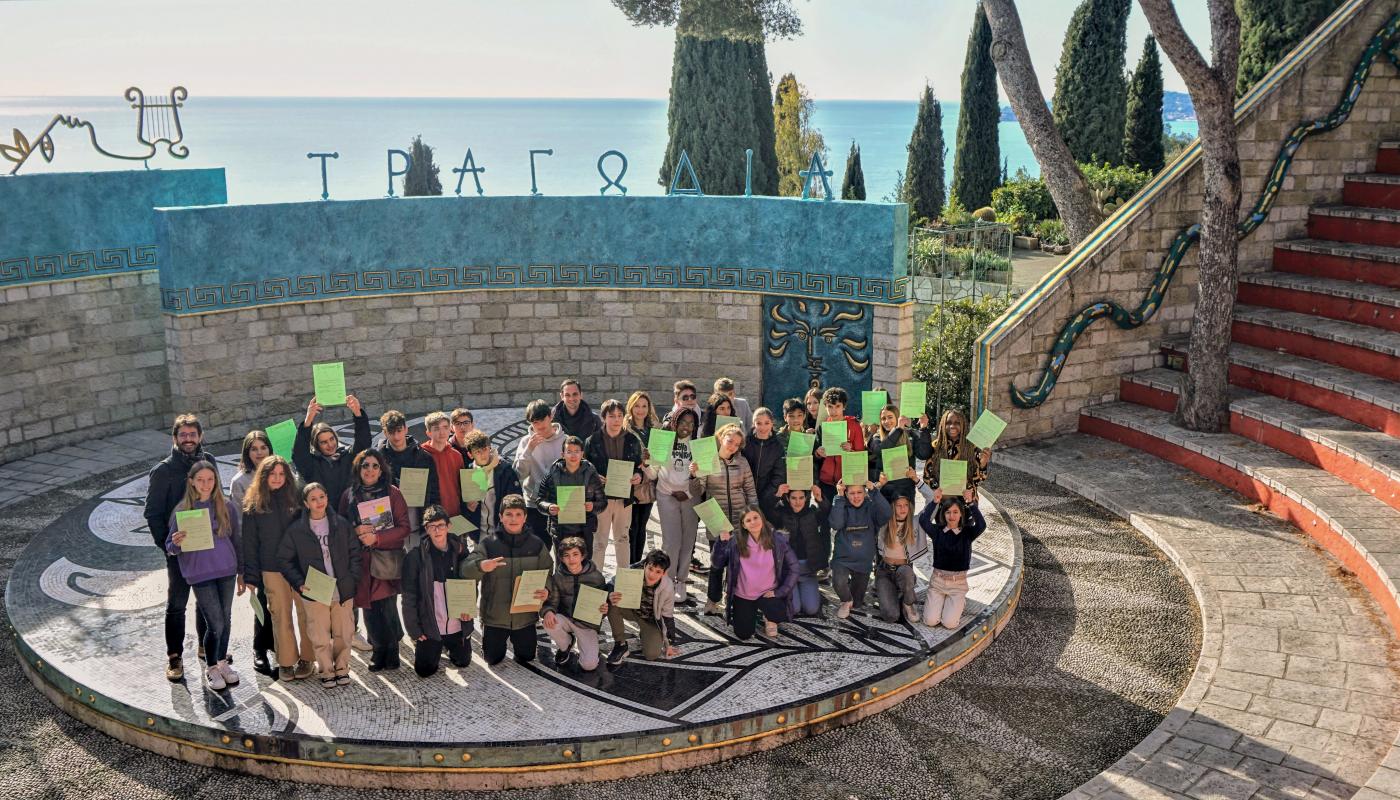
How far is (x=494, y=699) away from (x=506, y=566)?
0.98 metres

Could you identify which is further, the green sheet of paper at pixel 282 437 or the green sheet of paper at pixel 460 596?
the green sheet of paper at pixel 282 437

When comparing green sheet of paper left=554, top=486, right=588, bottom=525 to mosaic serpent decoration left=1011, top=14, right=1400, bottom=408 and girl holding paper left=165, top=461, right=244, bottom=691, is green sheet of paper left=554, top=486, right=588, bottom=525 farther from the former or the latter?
mosaic serpent decoration left=1011, top=14, right=1400, bottom=408

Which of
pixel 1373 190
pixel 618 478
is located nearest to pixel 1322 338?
pixel 1373 190

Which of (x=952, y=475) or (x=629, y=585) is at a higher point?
(x=952, y=475)

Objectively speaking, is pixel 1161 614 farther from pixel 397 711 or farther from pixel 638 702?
pixel 397 711

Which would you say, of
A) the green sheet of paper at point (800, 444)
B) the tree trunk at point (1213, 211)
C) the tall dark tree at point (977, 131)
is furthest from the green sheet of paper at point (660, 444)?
the tall dark tree at point (977, 131)

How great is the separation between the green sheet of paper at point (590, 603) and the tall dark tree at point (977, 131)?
31.0 m

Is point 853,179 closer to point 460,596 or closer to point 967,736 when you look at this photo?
point 967,736

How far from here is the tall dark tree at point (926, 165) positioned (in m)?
38.1

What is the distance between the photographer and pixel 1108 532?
42.8ft

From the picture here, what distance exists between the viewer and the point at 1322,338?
49.5 feet

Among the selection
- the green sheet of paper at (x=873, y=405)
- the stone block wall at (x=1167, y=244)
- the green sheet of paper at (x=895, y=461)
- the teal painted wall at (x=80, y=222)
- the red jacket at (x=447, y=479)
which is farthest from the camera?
the stone block wall at (x=1167, y=244)

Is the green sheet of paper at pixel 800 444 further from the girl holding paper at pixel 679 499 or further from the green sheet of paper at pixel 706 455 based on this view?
the girl holding paper at pixel 679 499

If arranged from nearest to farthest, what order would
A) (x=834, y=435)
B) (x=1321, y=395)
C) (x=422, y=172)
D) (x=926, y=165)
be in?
1. (x=834, y=435)
2. (x=1321, y=395)
3. (x=422, y=172)
4. (x=926, y=165)
